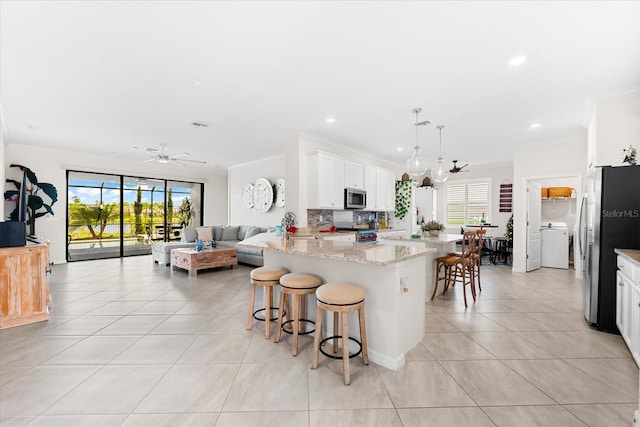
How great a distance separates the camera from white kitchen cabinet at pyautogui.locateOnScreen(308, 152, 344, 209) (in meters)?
5.26

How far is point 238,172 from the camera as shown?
8828 millimetres

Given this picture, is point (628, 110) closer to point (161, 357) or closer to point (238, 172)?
point (161, 357)

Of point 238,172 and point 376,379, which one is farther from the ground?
point 238,172

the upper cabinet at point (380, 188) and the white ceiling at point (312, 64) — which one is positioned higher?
the white ceiling at point (312, 64)

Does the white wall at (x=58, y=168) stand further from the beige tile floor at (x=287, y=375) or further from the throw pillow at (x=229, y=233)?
the beige tile floor at (x=287, y=375)

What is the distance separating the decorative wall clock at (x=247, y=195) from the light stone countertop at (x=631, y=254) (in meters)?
7.35

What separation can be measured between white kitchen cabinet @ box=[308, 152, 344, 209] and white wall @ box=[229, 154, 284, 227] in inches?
81.0

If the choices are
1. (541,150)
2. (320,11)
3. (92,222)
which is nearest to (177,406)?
(320,11)

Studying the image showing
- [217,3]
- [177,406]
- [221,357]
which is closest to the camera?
[177,406]

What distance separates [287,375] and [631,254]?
3.08 meters

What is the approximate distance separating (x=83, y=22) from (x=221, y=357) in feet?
9.53

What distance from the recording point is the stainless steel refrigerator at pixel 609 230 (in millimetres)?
2809

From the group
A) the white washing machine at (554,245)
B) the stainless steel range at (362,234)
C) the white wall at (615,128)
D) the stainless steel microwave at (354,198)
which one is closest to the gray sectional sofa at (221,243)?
the stainless steel range at (362,234)

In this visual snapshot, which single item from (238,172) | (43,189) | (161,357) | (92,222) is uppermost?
(238,172)
